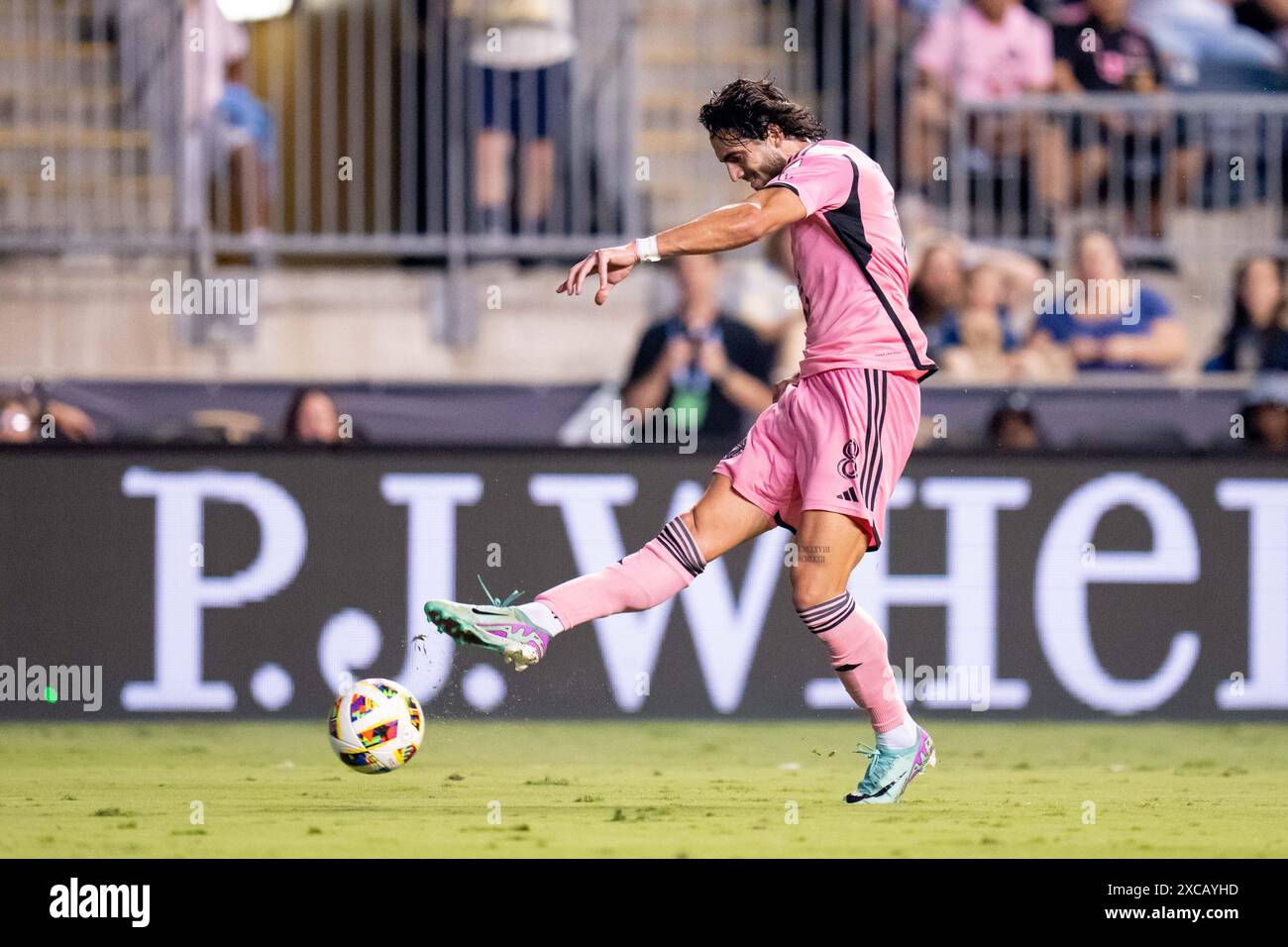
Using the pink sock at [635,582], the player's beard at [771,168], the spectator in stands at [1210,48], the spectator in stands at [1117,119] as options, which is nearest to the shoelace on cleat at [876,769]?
the pink sock at [635,582]

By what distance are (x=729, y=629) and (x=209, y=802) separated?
3.37 m

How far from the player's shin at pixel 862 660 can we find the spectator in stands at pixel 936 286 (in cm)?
476

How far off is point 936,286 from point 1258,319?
177cm

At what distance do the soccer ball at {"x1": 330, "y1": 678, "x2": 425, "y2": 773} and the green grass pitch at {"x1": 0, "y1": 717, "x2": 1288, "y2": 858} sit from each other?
181mm

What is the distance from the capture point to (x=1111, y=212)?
12336 millimetres

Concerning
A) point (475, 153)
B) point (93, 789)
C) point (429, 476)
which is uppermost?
point (475, 153)

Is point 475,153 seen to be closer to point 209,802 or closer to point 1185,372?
point 1185,372

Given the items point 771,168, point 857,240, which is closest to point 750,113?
point 771,168

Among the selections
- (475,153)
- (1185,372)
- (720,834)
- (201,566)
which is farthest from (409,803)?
(1185,372)

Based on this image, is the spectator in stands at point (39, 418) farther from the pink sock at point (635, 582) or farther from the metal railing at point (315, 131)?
the pink sock at point (635, 582)

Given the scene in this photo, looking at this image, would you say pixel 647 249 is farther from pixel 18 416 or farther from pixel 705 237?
pixel 18 416

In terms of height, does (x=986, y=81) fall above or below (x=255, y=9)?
below

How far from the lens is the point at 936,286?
11469mm

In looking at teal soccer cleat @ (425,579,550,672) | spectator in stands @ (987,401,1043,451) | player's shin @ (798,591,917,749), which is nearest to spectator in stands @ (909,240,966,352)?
spectator in stands @ (987,401,1043,451)
